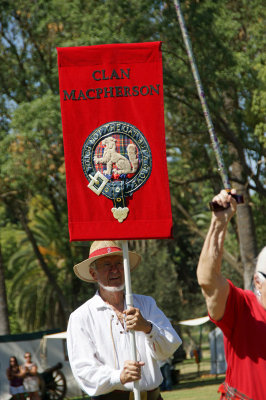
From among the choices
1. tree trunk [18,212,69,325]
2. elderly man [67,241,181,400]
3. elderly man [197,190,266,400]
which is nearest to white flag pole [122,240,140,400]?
elderly man [67,241,181,400]

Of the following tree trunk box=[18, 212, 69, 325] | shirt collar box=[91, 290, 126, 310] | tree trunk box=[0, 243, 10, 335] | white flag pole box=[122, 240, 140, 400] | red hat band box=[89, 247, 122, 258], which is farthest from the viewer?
tree trunk box=[18, 212, 69, 325]

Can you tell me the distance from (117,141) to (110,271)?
96 cm

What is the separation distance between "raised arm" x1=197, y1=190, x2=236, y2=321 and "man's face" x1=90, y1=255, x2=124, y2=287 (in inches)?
69.2

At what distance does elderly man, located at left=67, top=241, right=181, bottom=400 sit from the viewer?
4938mm

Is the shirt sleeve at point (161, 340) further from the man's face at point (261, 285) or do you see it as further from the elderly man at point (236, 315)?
the man's face at point (261, 285)

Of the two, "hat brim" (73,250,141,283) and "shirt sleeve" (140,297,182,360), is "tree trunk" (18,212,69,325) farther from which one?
"shirt sleeve" (140,297,182,360)

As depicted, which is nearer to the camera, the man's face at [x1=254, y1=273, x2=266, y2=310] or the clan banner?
the man's face at [x1=254, y1=273, x2=266, y2=310]

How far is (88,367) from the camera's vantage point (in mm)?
4988

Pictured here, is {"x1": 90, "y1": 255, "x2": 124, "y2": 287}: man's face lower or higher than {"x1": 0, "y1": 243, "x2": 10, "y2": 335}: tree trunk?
higher

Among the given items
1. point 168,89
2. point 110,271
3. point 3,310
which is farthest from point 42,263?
point 110,271

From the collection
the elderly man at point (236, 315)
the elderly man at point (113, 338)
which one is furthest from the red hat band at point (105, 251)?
the elderly man at point (236, 315)

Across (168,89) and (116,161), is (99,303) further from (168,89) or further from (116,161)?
(168,89)

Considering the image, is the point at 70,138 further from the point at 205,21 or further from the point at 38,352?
the point at 38,352

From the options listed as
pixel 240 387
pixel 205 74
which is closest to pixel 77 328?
pixel 240 387
